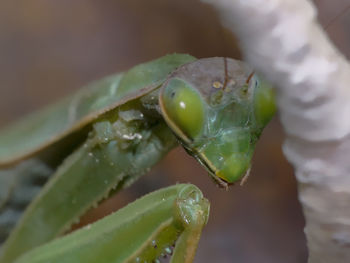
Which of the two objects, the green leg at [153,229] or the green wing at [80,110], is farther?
the green wing at [80,110]

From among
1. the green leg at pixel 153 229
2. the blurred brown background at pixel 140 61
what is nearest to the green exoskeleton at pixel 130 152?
the green leg at pixel 153 229

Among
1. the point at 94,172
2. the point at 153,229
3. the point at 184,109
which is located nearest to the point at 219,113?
the point at 184,109

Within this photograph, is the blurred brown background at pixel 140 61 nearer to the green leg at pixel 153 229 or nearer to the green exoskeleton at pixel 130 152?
the green exoskeleton at pixel 130 152

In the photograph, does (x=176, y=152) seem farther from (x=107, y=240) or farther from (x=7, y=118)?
(x=107, y=240)

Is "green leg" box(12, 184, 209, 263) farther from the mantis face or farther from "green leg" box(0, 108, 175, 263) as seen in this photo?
"green leg" box(0, 108, 175, 263)

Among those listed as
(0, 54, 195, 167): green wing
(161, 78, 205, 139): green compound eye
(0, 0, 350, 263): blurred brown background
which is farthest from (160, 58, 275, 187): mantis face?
(0, 0, 350, 263): blurred brown background

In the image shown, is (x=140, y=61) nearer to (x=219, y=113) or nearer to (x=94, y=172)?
(x=94, y=172)

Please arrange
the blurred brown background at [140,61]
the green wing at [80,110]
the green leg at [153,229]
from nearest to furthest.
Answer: the green leg at [153,229], the green wing at [80,110], the blurred brown background at [140,61]
